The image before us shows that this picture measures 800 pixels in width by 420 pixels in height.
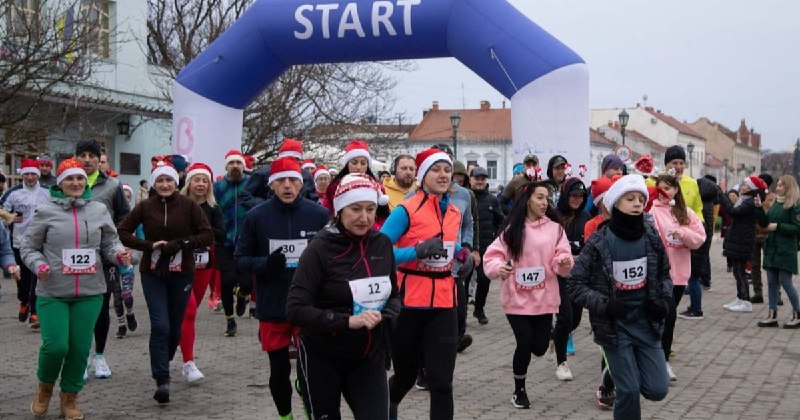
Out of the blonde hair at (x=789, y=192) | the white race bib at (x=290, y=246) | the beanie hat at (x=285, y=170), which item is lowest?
the white race bib at (x=290, y=246)

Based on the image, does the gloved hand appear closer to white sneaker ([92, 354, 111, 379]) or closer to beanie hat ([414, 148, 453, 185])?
beanie hat ([414, 148, 453, 185])

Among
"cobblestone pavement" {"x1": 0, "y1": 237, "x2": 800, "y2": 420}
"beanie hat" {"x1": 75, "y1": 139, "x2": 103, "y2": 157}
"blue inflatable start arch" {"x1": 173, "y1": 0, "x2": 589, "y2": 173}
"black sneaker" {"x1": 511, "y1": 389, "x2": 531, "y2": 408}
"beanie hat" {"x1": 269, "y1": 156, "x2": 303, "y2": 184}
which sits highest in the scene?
"blue inflatable start arch" {"x1": 173, "y1": 0, "x2": 589, "y2": 173}

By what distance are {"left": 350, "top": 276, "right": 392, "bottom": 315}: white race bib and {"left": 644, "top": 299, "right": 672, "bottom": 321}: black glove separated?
1.84 m

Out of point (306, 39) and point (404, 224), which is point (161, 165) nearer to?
point (404, 224)

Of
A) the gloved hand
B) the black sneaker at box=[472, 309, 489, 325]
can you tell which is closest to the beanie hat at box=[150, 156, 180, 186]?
the gloved hand

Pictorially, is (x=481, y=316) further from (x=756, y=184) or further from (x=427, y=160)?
(x=427, y=160)

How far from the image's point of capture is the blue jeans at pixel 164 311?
25.9 feet

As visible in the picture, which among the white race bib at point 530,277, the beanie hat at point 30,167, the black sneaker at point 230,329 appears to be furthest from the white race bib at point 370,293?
the beanie hat at point 30,167

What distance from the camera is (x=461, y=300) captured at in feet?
25.6

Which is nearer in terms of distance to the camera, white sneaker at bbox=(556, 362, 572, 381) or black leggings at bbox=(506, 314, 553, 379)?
black leggings at bbox=(506, 314, 553, 379)

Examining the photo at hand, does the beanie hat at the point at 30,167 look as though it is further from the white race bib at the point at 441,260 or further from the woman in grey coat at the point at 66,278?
the white race bib at the point at 441,260

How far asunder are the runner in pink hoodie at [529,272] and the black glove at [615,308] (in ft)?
5.76

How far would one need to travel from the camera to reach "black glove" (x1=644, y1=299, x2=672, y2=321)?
5996 millimetres

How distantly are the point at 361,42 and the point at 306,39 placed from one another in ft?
3.05
